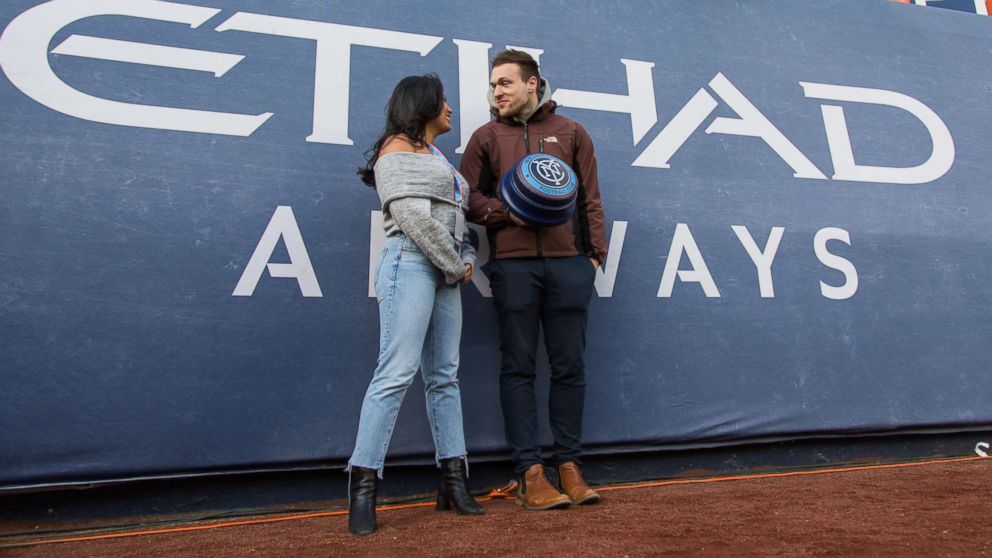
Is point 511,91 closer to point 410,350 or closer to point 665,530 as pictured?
point 410,350

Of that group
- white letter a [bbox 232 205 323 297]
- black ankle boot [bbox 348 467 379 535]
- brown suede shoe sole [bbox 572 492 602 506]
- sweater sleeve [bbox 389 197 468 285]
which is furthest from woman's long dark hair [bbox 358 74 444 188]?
brown suede shoe sole [bbox 572 492 602 506]

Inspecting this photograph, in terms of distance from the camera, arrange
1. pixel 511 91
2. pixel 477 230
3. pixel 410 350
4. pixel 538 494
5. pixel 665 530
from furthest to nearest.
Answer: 1. pixel 477 230
2. pixel 511 91
3. pixel 538 494
4. pixel 410 350
5. pixel 665 530

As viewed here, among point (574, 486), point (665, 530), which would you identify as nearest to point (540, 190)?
point (574, 486)

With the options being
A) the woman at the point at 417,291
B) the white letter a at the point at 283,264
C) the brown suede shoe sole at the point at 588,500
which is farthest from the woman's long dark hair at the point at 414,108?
the brown suede shoe sole at the point at 588,500

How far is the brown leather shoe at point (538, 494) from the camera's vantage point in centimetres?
190

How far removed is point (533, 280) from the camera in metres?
2.11

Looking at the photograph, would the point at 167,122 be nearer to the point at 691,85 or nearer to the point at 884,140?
the point at 691,85

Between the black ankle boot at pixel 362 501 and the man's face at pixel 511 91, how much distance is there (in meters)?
1.25

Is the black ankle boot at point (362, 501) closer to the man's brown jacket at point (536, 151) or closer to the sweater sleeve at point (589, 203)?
the man's brown jacket at point (536, 151)

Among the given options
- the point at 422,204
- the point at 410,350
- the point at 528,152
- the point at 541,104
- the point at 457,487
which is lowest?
the point at 457,487

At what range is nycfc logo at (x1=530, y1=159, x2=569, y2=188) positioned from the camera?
204 cm

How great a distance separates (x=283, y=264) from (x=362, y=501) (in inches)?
35.3

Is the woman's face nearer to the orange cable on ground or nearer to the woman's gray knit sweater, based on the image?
the woman's gray knit sweater

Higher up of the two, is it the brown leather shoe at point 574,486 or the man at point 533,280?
the man at point 533,280
